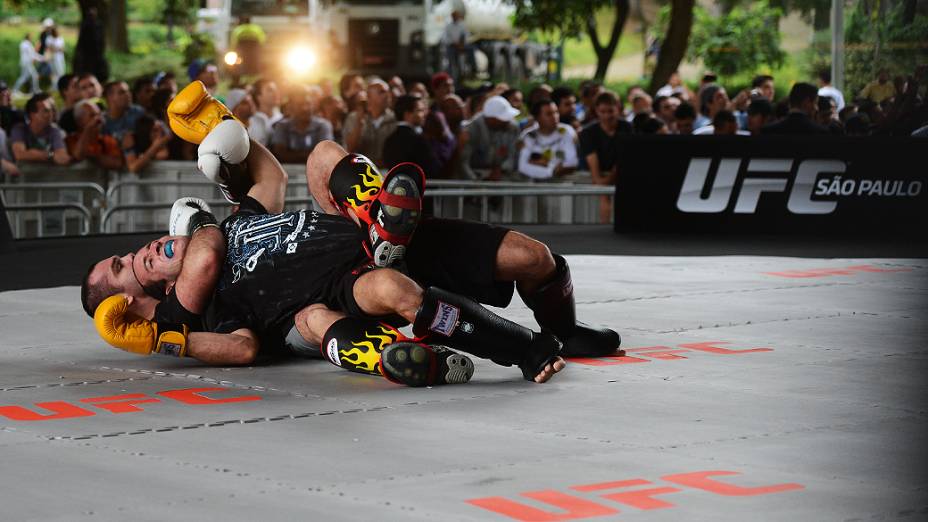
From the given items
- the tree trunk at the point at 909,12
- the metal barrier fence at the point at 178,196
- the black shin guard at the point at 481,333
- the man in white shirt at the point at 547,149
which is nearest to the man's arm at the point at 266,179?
the black shin guard at the point at 481,333

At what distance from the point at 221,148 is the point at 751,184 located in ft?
24.8

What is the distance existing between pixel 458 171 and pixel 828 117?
3.97m

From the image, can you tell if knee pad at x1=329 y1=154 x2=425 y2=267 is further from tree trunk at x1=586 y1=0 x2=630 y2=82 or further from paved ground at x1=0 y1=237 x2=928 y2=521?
tree trunk at x1=586 y1=0 x2=630 y2=82

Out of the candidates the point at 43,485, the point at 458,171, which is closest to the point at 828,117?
the point at 458,171

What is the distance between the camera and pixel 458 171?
16516mm

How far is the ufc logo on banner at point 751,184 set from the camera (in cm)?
1421

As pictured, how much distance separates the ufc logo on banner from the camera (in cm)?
1421

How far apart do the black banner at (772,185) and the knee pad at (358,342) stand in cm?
799

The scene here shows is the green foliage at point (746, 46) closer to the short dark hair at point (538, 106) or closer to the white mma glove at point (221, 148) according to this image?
the short dark hair at point (538, 106)

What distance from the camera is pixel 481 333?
6652mm

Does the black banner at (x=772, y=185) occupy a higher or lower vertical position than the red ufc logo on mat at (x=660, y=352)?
higher

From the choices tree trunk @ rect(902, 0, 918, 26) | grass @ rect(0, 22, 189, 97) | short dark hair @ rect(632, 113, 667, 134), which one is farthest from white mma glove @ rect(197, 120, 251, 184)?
grass @ rect(0, 22, 189, 97)

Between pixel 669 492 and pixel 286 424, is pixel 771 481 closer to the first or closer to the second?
pixel 669 492

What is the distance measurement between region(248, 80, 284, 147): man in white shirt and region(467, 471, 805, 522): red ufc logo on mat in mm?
12687
